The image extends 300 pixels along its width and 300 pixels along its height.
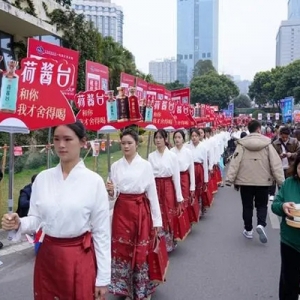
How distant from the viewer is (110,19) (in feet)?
185

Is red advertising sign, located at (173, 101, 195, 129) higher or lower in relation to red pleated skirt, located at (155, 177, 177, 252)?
higher

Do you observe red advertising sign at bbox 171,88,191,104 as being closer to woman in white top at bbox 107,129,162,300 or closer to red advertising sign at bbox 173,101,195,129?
red advertising sign at bbox 173,101,195,129

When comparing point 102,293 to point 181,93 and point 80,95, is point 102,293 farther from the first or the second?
point 181,93

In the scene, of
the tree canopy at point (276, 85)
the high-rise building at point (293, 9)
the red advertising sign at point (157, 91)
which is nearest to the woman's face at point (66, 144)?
the red advertising sign at point (157, 91)

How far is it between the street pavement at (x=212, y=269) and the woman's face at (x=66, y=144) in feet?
7.16

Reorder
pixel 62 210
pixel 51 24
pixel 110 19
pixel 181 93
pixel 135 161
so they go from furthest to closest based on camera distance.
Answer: pixel 110 19 < pixel 51 24 < pixel 181 93 < pixel 135 161 < pixel 62 210

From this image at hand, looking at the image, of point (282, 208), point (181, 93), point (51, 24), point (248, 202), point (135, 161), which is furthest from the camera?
point (51, 24)

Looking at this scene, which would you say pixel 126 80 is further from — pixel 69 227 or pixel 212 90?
pixel 212 90

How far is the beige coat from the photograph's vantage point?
6078 millimetres

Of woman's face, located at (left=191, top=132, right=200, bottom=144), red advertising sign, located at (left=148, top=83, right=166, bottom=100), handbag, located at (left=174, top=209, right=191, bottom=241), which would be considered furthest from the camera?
red advertising sign, located at (left=148, top=83, right=166, bottom=100)

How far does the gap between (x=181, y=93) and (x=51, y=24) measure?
7425 mm

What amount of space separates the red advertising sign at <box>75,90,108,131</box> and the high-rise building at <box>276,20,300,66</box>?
94.6 m

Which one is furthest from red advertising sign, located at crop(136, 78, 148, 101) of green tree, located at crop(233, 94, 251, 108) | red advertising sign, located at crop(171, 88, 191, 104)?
green tree, located at crop(233, 94, 251, 108)

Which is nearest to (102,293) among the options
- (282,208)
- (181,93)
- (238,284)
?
(282,208)
